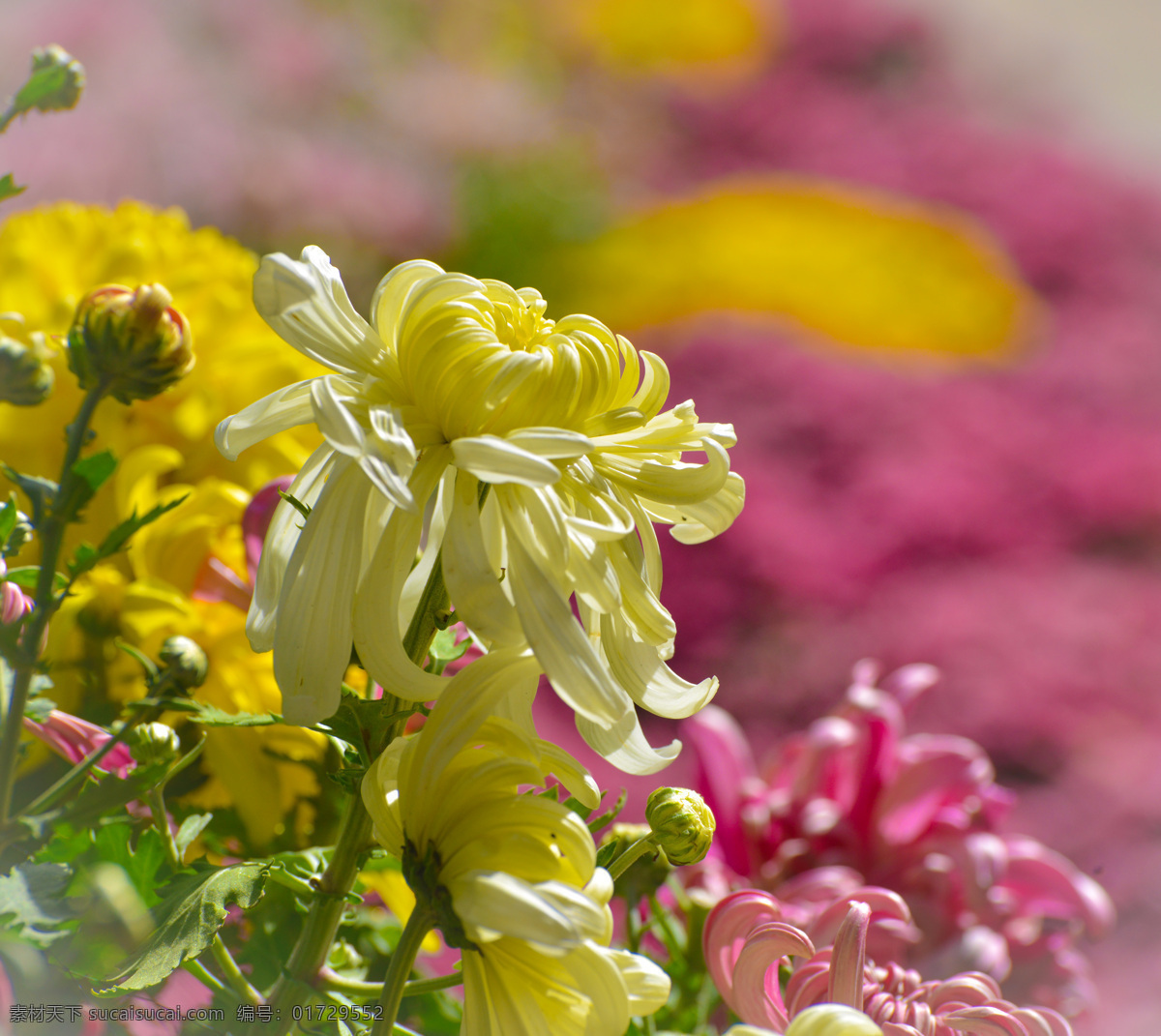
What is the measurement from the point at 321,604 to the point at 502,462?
0.08 feet

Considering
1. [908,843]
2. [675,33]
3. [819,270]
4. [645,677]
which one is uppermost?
[675,33]

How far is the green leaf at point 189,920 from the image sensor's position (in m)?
0.11

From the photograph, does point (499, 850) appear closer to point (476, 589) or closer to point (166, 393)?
point (476, 589)

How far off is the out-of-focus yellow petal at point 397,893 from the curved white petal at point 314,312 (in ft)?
0.33

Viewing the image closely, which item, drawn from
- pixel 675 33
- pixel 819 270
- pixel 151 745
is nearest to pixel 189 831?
pixel 151 745

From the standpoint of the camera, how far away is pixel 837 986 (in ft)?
0.40

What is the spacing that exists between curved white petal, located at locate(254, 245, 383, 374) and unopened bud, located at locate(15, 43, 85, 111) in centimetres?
8

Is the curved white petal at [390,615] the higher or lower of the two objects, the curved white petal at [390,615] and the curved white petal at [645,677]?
the higher

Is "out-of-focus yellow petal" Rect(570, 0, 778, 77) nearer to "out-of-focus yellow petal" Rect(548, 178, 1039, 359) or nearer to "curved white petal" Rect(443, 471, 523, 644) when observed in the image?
"out-of-focus yellow petal" Rect(548, 178, 1039, 359)

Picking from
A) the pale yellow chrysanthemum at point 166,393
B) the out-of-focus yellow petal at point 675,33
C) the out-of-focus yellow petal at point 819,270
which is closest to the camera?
the pale yellow chrysanthemum at point 166,393

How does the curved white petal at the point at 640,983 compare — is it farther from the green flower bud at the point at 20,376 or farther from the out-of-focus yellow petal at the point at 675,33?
the out-of-focus yellow petal at the point at 675,33

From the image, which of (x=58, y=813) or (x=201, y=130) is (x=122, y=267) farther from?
(x=201, y=130)

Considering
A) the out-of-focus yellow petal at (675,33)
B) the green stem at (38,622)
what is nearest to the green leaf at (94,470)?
the green stem at (38,622)

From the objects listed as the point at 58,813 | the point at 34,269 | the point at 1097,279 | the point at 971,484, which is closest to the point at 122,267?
the point at 34,269
